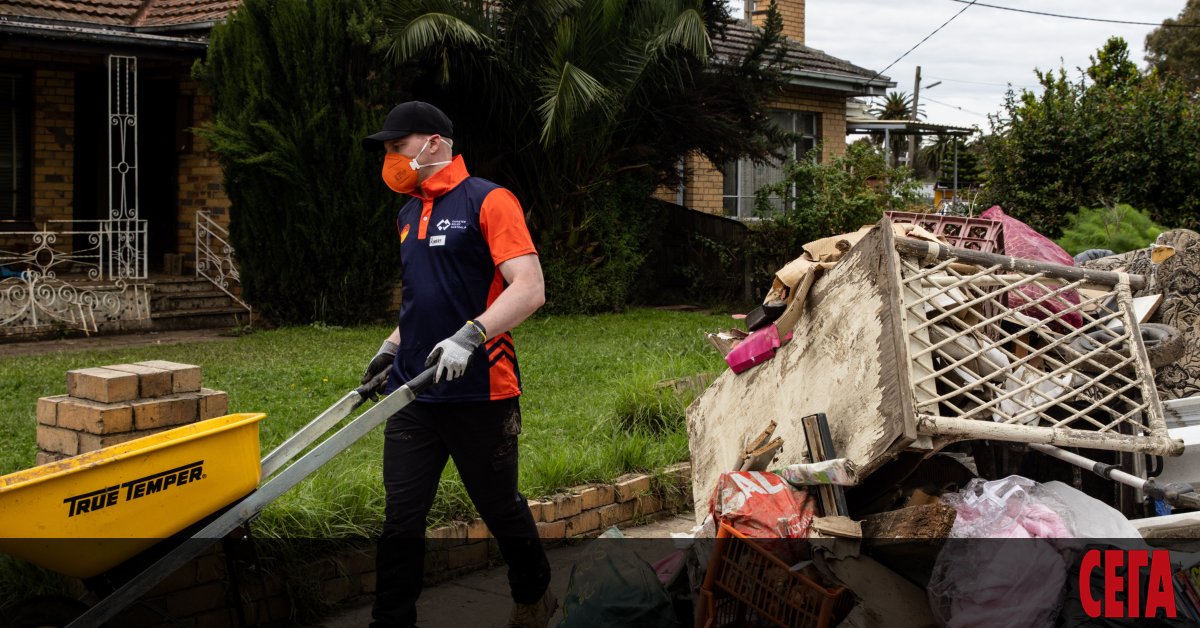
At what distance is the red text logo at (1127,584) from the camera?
143 inches

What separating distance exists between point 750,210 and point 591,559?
17.1m

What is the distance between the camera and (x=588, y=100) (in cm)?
1214

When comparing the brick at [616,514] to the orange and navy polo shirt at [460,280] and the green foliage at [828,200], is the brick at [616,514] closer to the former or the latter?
Answer: the orange and navy polo shirt at [460,280]

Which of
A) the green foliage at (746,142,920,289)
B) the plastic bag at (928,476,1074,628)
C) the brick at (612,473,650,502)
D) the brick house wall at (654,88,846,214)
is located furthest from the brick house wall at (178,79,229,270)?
the plastic bag at (928,476,1074,628)

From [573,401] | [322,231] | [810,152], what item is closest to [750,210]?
[810,152]

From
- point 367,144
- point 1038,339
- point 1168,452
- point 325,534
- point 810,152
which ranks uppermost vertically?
point 810,152

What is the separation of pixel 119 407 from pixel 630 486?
8.90 feet

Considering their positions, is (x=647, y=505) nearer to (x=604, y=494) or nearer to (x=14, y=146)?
(x=604, y=494)

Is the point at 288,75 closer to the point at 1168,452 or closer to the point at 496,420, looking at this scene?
the point at 496,420

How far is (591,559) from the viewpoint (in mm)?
4188

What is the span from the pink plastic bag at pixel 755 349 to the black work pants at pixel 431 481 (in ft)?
3.79

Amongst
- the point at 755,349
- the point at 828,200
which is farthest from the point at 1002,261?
the point at 828,200

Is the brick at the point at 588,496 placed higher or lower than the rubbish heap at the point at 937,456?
lower

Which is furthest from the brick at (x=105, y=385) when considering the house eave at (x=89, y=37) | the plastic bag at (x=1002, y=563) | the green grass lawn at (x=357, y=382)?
the house eave at (x=89, y=37)
